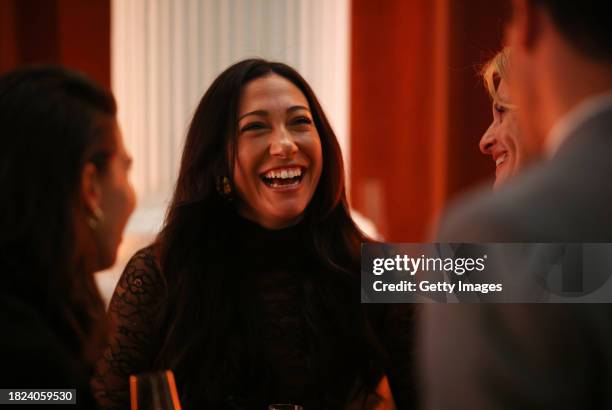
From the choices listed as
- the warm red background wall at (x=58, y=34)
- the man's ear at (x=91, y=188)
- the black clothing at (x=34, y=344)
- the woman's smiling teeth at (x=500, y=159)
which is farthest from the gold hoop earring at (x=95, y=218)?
the woman's smiling teeth at (x=500, y=159)

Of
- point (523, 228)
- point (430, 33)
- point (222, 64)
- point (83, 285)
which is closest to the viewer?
point (523, 228)

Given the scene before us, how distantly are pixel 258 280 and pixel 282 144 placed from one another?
0.27 metres

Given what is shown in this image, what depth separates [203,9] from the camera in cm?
157

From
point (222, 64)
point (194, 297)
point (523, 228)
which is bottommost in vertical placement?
point (194, 297)

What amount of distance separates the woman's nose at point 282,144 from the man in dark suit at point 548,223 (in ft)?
1.85

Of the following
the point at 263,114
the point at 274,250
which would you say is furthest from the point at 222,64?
the point at 274,250

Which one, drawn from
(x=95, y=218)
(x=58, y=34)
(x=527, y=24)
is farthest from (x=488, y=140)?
(x=58, y=34)

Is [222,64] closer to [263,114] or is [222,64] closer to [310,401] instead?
[263,114]

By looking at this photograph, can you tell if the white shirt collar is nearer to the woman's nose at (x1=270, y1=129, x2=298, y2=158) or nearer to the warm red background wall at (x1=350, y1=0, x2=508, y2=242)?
the warm red background wall at (x1=350, y1=0, x2=508, y2=242)

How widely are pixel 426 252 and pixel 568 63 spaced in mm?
538

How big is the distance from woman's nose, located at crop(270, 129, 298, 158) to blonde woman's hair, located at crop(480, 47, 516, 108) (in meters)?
0.36

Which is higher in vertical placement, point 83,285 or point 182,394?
point 83,285

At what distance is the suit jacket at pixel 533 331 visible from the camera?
2.52ft
